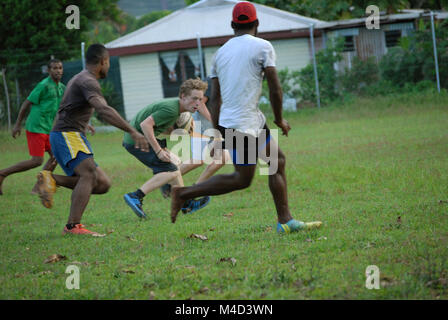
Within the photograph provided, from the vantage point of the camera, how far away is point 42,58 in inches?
979

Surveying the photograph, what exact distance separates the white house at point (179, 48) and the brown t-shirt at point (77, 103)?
1768 cm

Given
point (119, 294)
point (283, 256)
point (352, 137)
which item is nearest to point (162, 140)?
point (283, 256)

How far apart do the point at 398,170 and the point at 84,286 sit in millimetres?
6072

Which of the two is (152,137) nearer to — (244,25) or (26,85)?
(244,25)

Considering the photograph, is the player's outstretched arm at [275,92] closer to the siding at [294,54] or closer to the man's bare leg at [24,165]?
the man's bare leg at [24,165]

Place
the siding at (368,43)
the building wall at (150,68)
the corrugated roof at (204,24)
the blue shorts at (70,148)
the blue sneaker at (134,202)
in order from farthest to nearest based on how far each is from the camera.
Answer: the siding at (368,43) < the corrugated roof at (204,24) < the building wall at (150,68) < the blue sneaker at (134,202) < the blue shorts at (70,148)

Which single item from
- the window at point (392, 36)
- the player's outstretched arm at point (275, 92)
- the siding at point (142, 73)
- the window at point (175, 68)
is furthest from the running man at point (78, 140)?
the window at point (392, 36)

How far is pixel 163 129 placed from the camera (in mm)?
7426

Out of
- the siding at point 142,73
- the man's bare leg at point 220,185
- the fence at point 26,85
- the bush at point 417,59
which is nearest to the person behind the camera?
the man's bare leg at point 220,185

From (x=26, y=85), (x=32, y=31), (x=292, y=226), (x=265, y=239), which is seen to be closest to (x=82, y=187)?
(x=265, y=239)

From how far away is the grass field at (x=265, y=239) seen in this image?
4184 mm

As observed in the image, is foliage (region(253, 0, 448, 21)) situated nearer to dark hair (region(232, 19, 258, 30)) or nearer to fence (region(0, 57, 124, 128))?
fence (region(0, 57, 124, 128))

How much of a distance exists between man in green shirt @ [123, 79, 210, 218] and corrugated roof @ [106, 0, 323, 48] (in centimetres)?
1799

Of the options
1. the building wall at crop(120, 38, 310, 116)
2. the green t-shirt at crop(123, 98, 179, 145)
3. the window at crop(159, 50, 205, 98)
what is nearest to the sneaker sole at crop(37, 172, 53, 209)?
the green t-shirt at crop(123, 98, 179, 145)
